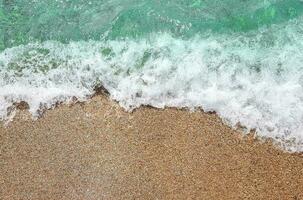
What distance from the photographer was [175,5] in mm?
3453

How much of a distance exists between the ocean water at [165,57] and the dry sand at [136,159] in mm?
91

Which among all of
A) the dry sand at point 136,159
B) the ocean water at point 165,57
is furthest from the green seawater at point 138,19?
the dry sand at point 136,159

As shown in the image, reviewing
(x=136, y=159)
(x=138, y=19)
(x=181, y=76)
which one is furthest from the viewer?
(x=138, y=19)

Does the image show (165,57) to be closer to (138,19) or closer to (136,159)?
(138,19)

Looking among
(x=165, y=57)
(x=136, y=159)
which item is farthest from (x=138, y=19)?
(x=136, y=159)

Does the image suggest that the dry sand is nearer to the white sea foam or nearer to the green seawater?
the white sea foam

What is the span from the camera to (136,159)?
2947 mm

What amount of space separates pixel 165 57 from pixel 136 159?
0.70 metres

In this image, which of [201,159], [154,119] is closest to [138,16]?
[154,119]

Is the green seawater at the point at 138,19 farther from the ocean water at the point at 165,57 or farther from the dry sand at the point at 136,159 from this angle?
the dry sand at the point at 136,159

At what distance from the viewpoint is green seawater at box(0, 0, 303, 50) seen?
132 inches

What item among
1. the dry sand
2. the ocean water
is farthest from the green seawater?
the dry sand

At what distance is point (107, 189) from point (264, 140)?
3.26 ft

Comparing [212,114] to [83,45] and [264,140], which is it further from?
[83,45]
